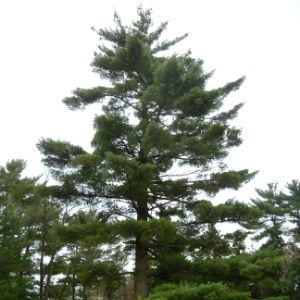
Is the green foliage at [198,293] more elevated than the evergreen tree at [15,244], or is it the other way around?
the evergreen tree at [15,244]

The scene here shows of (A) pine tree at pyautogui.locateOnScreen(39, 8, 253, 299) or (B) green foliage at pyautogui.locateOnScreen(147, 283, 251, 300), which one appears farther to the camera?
(A) pine tree at pyautogui.locateOnScreen(39, 8, 253, 299)

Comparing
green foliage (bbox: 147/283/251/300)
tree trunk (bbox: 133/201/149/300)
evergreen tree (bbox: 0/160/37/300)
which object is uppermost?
evergreen tree (bbox: 0/160/37/300)

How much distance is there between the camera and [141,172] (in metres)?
12.5

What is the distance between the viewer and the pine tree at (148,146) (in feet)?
43.5

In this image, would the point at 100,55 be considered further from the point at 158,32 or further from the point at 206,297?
the point at 206,297

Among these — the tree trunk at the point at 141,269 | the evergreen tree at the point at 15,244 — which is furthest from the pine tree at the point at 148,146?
the evergreen tree at the point at 15,244

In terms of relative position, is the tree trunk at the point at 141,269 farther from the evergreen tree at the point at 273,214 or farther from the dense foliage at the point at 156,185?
the evergreen tree at the point at 273,214

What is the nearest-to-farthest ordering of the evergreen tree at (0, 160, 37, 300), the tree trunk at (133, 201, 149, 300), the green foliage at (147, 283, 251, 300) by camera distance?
the green foliage at (147, 283, 251, 300), the tree trunk at (133, 201, 149, 300), the evergreen tree at (0, 160, 37, 300)

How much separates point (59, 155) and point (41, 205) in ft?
38.4

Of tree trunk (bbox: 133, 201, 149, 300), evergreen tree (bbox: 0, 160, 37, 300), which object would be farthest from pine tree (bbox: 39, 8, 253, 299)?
evergreen tree (bbox: 0, 160, 37, 300)

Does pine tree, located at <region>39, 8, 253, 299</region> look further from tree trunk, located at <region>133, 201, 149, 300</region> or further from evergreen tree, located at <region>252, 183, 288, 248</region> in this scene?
evergreen tree, located at <region>252, 183, 288, 248</region>

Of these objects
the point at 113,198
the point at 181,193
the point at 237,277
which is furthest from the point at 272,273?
the point at 113,198

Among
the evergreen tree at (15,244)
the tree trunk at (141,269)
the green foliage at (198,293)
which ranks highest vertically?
the evergreen tree at (15,244)

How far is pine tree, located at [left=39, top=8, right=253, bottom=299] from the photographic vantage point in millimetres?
13258
